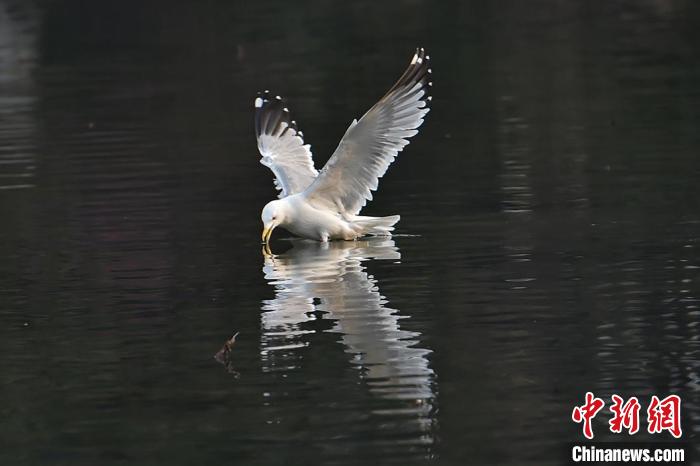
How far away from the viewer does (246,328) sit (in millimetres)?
10609

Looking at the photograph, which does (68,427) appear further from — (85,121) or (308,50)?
(308,50)

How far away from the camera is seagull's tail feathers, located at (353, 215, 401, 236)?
13.5 metres

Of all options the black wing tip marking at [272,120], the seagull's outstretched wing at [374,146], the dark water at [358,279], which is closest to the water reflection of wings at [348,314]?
the dark water at [358,279]

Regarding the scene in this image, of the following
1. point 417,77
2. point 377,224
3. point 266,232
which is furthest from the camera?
point 417,77

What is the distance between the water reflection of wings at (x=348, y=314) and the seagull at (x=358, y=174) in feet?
0.52

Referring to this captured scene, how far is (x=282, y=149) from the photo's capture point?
15617mm

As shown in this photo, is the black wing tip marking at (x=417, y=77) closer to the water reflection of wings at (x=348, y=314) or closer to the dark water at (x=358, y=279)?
the dark water at (x=358, y=279)

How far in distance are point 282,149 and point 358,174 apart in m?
1.98

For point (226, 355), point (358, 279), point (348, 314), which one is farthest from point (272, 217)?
point (226, 355)

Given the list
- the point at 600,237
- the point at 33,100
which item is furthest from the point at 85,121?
the point at 600,237

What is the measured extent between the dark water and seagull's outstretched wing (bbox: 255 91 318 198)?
0.45m

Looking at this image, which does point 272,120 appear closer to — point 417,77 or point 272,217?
point 417,77

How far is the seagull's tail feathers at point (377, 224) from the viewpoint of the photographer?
13.5 m

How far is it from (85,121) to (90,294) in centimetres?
1083
